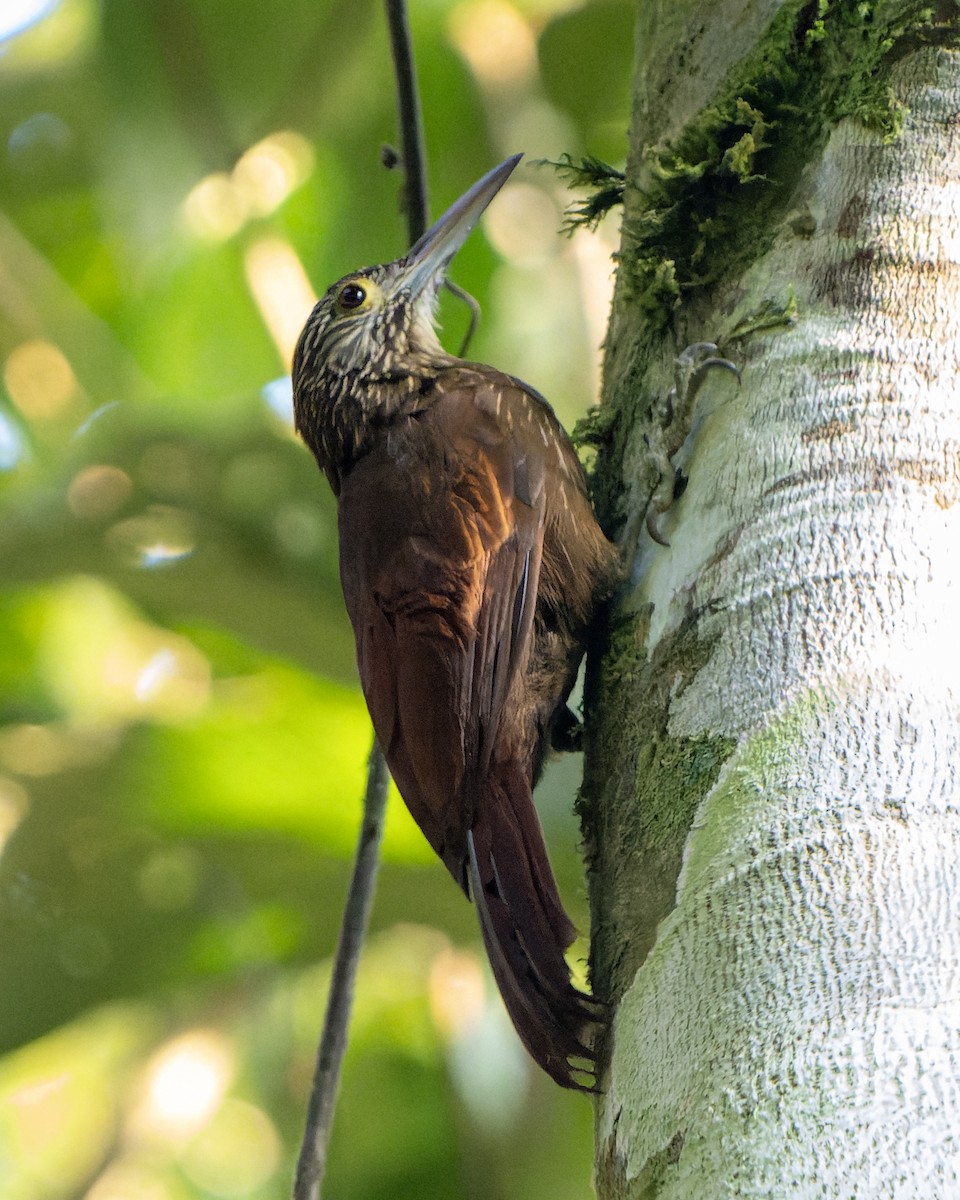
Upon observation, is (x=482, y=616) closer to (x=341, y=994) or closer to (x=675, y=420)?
(x=675, y=420)

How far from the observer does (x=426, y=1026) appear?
15.2ft

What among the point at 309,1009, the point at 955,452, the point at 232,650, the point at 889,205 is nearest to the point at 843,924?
the point at 955,452

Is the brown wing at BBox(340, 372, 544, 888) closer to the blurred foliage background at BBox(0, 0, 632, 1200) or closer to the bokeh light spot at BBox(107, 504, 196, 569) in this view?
the blurred foliage background at BBox(0, 0, 632, 1200)

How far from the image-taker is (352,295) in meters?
3.19

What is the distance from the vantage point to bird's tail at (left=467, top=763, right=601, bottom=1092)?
1452mm

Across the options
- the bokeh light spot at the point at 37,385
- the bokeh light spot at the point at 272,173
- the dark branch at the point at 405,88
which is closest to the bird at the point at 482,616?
the dark branch at the point at 405,88

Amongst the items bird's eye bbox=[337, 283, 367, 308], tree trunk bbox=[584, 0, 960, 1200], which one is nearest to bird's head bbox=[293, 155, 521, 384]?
bird's eye bbox=[337, 283, 367, 308]

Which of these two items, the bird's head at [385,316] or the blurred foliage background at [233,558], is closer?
the bird's head at [385,316]

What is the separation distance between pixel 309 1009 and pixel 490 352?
8.11ft

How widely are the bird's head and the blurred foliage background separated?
991 millimetres

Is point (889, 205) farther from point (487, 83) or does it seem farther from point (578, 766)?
point (487, 83)

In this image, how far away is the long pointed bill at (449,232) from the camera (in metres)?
2.98

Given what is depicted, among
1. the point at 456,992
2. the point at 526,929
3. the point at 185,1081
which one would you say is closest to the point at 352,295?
the point at 526,929

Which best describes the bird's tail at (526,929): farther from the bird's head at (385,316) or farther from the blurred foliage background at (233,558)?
the blurred foliage background at (233,558)
